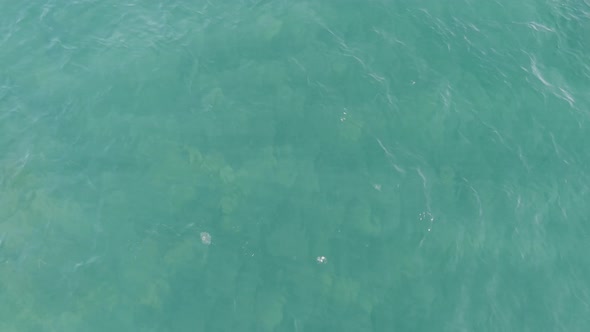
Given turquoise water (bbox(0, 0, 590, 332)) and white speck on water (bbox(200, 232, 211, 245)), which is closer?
turquoise water (bbox(0, 0, 590, 332))

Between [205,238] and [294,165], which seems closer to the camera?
[205,238]

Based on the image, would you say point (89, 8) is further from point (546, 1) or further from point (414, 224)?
point (546, 1)

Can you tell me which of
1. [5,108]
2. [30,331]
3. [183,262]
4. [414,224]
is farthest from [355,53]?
[30,331]

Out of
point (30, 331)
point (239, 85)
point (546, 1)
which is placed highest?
point (546, 1)

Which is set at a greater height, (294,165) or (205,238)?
(294,165)

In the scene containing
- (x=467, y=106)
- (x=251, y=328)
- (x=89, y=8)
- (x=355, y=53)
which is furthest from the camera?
(x=89, y=8)

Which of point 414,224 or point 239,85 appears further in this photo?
point 239,85

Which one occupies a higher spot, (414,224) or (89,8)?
(89,8)

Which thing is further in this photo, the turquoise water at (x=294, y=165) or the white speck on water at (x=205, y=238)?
the white speck on water at (x=205, y=238)
